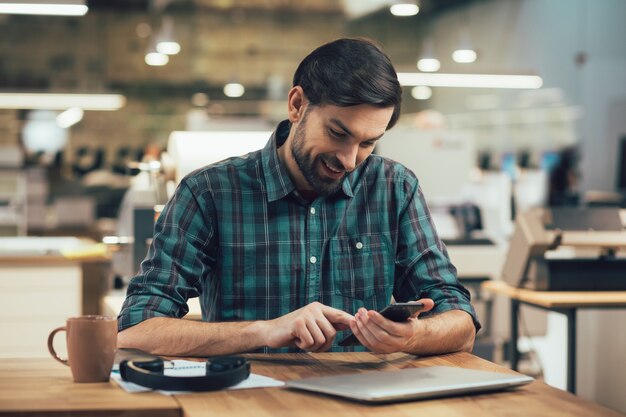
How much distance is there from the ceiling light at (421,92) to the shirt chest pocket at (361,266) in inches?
514

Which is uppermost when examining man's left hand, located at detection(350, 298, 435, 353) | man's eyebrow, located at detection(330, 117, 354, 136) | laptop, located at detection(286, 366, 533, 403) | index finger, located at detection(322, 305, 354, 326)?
man's eyebrow, located at detection(330, 117, 354, 136)

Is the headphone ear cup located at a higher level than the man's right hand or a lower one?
lower

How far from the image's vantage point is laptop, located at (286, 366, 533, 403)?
4.38 feet

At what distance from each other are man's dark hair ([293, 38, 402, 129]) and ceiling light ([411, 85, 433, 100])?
1314 cm

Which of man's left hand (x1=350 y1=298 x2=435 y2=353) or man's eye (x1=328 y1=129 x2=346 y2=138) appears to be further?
man's eye (x1=328 y1=129 x2=346 y2=138)

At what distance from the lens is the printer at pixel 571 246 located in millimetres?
4172

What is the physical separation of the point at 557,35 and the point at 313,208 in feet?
33.3

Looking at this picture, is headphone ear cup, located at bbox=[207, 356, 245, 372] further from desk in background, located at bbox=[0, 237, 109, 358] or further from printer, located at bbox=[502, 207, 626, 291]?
desk in background, located at bbox=[0, 237, 109, 358]

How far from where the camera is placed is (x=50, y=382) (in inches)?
57.9

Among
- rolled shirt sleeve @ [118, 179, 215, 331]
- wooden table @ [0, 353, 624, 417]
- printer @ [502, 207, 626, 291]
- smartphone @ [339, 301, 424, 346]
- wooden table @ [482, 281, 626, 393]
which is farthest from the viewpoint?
printer @ [502, 207, 626, 291]

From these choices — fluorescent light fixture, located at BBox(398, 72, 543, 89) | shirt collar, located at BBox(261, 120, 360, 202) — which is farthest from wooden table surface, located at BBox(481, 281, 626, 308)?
fluorescent light fixture, located at BBox(398, 72, 543, 89)

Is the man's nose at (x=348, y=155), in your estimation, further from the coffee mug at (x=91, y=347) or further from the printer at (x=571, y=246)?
the printer at (x=571, y=246)

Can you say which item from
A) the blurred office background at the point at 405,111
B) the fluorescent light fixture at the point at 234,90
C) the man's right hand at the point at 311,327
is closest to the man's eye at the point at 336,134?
the man's right hand at the point at 311,327

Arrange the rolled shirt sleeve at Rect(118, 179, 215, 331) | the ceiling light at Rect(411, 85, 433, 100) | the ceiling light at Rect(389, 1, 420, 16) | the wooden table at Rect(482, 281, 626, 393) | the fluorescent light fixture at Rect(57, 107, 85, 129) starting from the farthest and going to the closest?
the ceiling light at Rect(411, 85, 433, 100)
the fluorescent light fixture at Rect(57, 107, 85, 129)
the ceiling light at Rect(389, 1, 420, 16)
the wooden table at Rect(482, 281, 626, 393)
the rolled shirt sleeve at Rect(118, 179, 215, 331)
